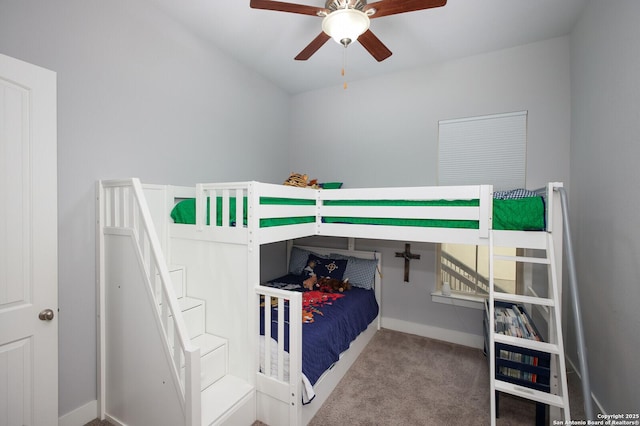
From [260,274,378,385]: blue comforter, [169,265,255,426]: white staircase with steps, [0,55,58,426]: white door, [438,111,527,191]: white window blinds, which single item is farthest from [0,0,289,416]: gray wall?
[438,111,527,191]: white window blinds

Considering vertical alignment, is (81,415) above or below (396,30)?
below

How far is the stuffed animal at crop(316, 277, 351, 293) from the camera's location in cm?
311

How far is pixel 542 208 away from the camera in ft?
6.09

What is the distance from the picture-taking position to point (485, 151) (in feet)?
9.73

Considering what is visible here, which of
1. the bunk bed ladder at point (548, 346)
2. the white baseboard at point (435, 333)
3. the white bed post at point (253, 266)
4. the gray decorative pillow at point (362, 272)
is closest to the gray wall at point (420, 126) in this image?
the white baseboard at point (435, 333)

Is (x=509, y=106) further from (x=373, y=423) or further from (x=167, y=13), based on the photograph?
(x=167, y=13)

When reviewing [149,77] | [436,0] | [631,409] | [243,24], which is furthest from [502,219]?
[149,77]

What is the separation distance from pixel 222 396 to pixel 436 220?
6.13 feet

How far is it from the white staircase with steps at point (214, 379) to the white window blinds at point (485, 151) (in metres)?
2.67

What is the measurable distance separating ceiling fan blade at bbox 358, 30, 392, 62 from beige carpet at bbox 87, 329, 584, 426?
8.63ft

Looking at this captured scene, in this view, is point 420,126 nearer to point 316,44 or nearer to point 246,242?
point 316,44

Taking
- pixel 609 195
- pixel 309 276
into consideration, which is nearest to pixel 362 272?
pixel 309 276

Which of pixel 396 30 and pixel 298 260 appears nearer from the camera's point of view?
pixel 396 30

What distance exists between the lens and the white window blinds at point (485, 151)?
2834mm
